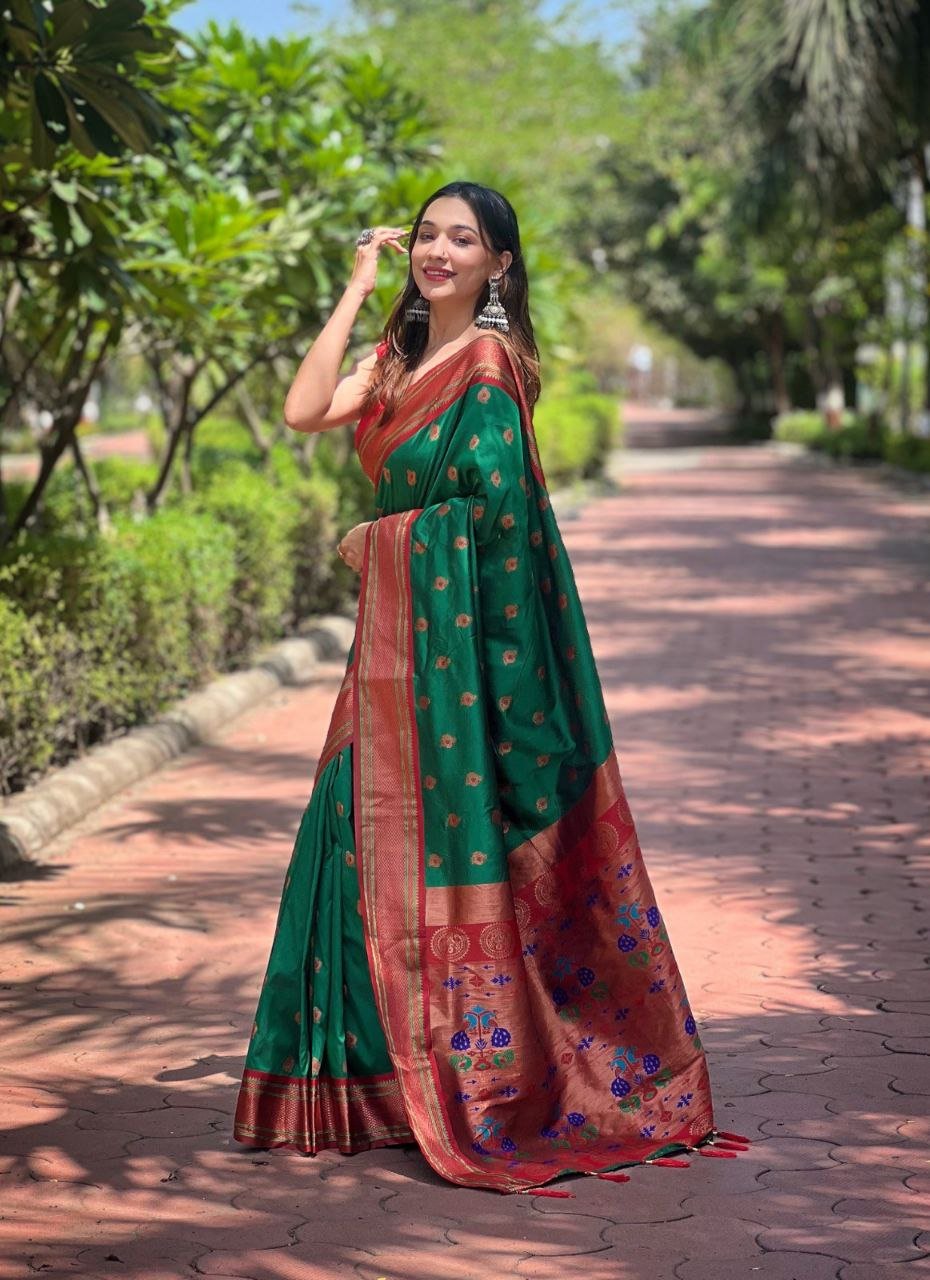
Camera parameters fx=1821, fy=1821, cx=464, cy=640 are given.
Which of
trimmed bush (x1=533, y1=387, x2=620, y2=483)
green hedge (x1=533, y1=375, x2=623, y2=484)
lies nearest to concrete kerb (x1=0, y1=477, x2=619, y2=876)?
green hedge (x1=533, y1=375, x2=623, y2=484)

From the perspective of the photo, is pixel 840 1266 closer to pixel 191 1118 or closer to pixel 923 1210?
pixel 923 1210

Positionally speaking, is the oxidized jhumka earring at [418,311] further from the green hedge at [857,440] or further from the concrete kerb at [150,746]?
the green hedge at [857,440]

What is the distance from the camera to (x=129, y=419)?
64.2m

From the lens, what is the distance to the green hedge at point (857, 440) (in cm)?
2928

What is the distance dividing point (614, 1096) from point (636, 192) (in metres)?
43.0

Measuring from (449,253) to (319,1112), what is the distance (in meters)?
1.74

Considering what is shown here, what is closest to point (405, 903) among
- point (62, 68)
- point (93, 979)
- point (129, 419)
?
point (93, 979)

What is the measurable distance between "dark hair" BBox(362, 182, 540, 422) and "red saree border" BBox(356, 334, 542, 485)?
40mm

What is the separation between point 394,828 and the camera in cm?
358

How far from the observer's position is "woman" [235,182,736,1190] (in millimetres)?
3533

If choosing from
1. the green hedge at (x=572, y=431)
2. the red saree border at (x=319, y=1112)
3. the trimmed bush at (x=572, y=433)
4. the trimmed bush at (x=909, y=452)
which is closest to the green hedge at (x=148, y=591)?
the red saree border at (x=319, y=1112)

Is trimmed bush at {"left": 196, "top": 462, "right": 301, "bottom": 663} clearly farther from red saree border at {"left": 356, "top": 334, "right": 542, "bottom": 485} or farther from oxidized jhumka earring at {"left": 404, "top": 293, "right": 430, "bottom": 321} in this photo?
red saree border at {"left": 356, "top": 334, "right": 542, "bottom": 485}

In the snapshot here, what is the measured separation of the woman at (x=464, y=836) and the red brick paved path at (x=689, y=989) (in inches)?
6.2

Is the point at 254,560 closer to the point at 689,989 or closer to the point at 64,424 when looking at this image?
the point at 64,424
